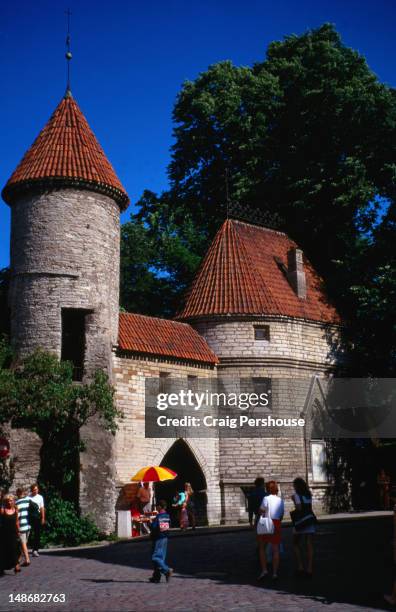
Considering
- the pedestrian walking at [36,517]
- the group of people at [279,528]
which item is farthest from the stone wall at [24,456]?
the group of people at [279,528]

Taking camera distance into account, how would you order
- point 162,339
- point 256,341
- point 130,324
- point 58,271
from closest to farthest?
point 58,271 < point 130,324 < point 162,339 < point 256,341

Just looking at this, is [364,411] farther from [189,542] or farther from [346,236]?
[189,542]

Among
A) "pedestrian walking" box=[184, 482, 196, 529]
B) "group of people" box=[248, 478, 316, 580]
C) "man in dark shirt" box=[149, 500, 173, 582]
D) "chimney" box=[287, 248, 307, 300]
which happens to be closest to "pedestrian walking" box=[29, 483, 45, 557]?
"man in dark shirt" box=[149, 500, 173, 582]

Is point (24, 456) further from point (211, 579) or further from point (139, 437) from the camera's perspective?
point (211, 579)

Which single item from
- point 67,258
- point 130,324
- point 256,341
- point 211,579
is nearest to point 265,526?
point 211,579

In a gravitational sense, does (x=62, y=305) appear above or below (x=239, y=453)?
above

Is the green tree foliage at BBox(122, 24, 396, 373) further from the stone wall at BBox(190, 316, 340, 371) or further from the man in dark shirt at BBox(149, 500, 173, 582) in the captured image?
the man in dark shirt at BBox(149, 500, 173, 582)

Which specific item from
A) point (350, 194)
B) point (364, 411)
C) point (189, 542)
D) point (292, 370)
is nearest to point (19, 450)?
point (189, 542)

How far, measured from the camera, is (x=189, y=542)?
762 inches

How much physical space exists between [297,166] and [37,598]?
27.0 meters

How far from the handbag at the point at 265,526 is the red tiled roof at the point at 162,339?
13171mm

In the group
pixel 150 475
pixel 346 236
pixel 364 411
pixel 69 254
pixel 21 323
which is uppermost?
pixel 346 236

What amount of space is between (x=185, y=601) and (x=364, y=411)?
21.7m

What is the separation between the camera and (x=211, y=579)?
41.8 feet
